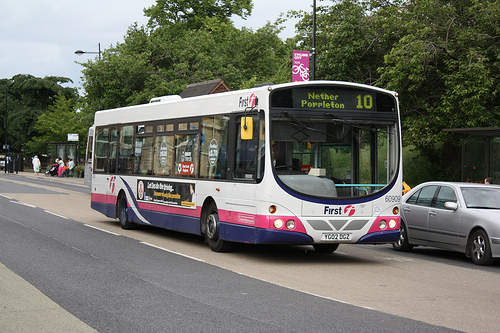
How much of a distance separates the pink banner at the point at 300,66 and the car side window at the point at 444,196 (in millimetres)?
11304

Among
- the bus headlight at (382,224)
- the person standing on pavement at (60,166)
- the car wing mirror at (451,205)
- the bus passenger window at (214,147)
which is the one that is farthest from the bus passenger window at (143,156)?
the person standing on pavement at (60,166)

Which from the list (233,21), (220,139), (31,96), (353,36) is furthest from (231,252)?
(31,96)

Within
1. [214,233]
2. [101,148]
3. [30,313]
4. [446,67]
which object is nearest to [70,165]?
[446,67]

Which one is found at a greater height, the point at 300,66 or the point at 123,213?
the point at 300,66

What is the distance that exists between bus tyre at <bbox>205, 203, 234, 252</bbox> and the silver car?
3.86 meters

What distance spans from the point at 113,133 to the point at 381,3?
1540 centimetres

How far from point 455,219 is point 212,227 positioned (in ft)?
14.7

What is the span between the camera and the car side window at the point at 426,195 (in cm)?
1392

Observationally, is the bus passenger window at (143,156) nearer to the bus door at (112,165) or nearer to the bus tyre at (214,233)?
the bus door at (112,165)

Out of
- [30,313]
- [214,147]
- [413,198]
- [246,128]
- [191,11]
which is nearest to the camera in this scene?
[30,313]

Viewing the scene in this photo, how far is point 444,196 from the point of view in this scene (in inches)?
532

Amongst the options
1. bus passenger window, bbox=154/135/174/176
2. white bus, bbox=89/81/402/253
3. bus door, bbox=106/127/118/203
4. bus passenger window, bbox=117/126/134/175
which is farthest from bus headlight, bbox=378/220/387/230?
bus door, bbox=106/127/118/203

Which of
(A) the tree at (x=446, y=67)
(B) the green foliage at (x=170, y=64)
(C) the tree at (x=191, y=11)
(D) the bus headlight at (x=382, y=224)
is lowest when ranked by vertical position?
(D) the bus headlight at (x=382, y=224)

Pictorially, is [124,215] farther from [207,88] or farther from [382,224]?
[207,88]
